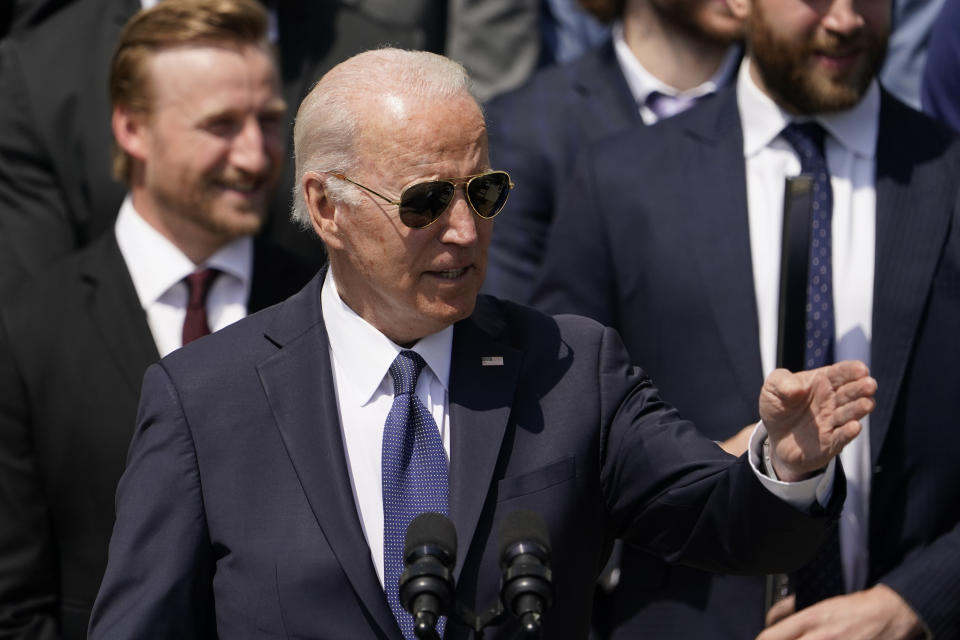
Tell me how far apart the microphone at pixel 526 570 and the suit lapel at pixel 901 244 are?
176cm

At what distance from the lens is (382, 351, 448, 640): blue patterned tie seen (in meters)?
2.99

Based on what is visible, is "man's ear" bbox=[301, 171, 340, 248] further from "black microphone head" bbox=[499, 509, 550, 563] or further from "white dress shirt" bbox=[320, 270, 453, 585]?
"black microphone head" bbox=[499, 509, 550, 563]

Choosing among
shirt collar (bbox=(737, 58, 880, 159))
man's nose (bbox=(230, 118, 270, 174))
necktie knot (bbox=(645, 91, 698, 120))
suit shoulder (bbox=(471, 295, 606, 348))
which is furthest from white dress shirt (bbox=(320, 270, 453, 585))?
necktie knot (bbox=(645, 91, 698, 120))

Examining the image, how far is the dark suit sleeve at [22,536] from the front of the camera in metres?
4.19

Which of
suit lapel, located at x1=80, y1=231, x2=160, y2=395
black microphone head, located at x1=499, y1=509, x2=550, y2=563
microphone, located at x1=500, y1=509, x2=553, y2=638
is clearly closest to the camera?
microphone, located at x1=500, y1=509, x2=553, y2=638

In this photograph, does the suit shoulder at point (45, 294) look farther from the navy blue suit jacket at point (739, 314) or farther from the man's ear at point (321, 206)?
the man's ear at point (321, 206)

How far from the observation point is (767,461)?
116 inches

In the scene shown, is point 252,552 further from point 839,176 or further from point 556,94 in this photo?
point 556,94

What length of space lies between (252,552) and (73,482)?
4.86 feet

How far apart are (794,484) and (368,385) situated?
853 mm

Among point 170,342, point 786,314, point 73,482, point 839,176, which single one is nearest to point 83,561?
point 73,482

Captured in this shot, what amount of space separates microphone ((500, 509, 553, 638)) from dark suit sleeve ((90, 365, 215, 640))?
0.75m

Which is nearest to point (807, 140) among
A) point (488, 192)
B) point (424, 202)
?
point (488, 192)

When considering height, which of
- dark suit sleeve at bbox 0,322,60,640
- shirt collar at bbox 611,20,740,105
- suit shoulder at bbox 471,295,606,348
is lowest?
dark suit sleeve at bbox 0,322,60,640
